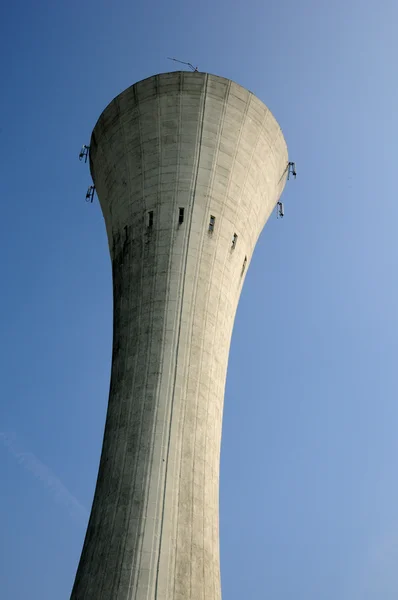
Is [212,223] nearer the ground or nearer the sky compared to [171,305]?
nearer the sky

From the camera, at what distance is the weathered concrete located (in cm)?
2055

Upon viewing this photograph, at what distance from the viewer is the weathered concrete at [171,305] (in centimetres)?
2055

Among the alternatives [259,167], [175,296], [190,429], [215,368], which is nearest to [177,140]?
[259,167]

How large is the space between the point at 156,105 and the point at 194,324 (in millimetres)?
8923

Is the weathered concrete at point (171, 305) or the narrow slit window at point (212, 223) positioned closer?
the weathered concrete at point (171, 305)

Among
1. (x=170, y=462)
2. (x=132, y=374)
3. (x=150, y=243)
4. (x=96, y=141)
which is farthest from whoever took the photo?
(x=96, y=141)

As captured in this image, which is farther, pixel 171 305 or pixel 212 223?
pixel 212 223

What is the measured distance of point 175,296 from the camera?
2378cm

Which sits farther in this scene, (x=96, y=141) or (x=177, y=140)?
(x=96, y=141)

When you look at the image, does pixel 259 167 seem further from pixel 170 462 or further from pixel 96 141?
pixel 170 462

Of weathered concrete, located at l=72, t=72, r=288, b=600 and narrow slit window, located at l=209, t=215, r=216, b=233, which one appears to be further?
narrow slit window, located at l=209, t=215, r=216, b=233

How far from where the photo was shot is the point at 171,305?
23.6 meters

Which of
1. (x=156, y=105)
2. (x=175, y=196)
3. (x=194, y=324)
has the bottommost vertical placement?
(x=194, y=324)

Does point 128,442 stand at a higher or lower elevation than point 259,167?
lower
